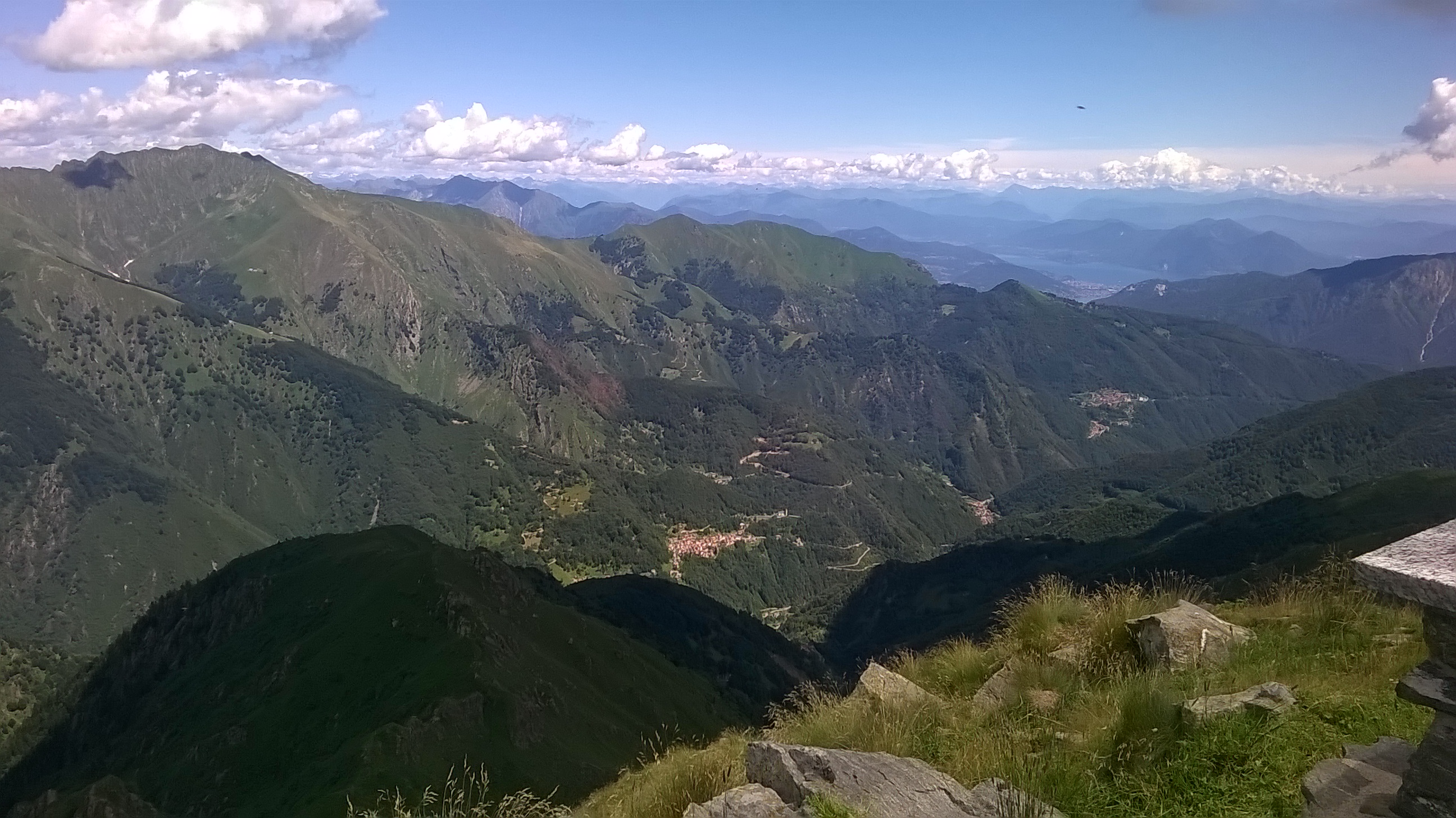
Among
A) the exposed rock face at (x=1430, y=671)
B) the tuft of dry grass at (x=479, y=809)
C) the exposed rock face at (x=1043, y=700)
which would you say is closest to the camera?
the exposed rock face at (x=1430, y=671)

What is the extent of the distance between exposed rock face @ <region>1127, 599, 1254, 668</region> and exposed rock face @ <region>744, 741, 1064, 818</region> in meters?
5.23

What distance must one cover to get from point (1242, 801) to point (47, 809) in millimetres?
80725

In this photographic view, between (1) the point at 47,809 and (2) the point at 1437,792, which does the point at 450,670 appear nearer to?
(1) the point at 47,809

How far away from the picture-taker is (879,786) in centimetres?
767

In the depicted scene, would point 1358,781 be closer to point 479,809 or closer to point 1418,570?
point 1418,570

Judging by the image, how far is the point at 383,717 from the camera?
65.9 metres

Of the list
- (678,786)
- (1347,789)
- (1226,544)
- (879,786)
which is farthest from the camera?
(1226,544)

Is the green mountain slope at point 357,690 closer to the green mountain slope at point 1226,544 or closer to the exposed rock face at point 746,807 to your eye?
the exposed rock face at point 746,807

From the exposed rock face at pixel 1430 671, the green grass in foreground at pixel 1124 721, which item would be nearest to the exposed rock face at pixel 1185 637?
the green grass in foreground at pixel 1124 721

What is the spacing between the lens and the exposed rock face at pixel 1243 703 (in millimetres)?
8734

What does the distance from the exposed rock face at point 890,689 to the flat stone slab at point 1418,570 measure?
21.7 feet

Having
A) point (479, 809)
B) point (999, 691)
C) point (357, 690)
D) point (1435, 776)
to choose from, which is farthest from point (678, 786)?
point (357, 690)

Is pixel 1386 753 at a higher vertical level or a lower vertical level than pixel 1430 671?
lower

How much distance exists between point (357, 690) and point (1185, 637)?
81744 mm
